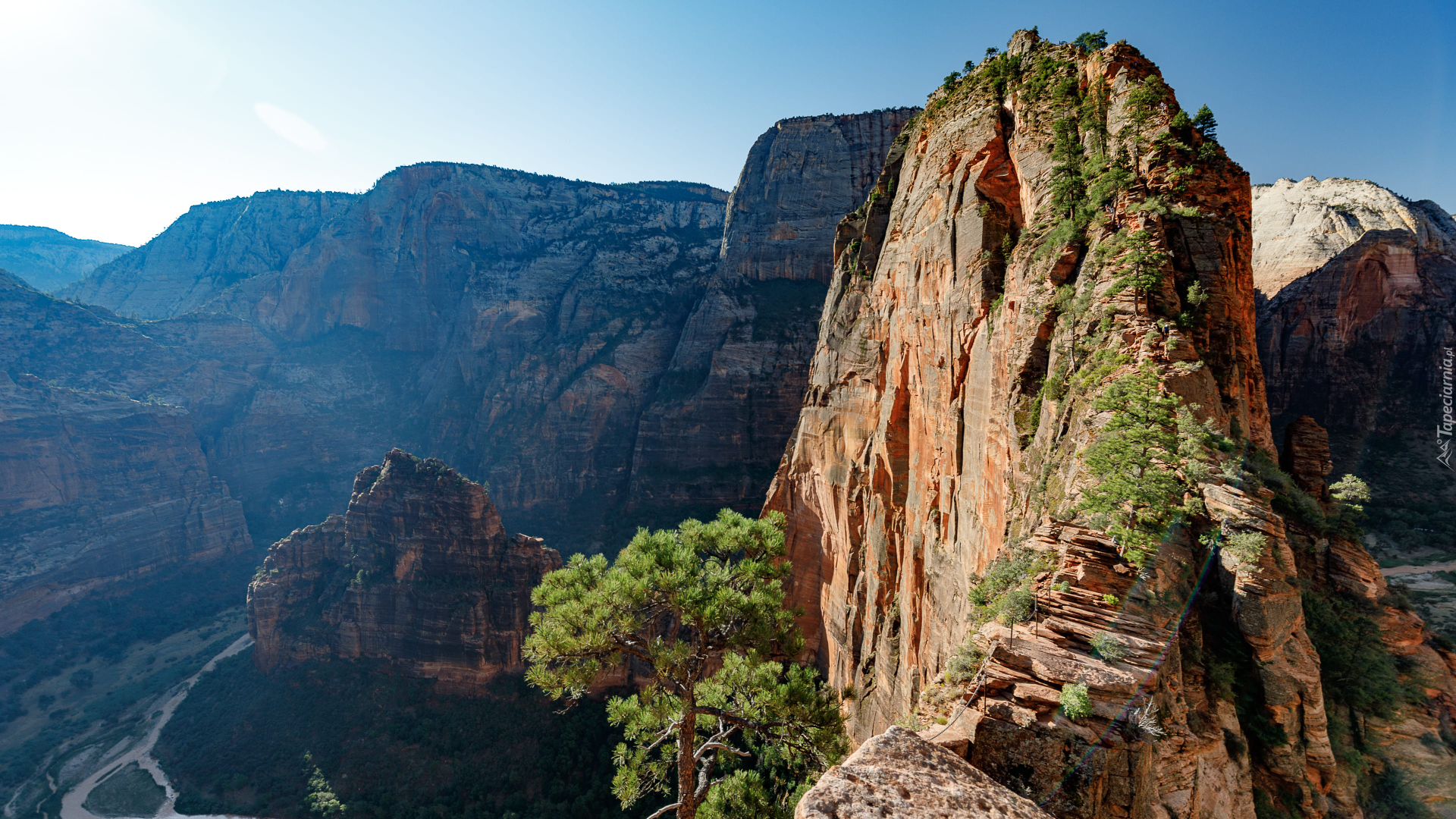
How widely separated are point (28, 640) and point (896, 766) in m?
88.1

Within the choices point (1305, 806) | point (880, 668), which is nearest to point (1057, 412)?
point (1305, 806)

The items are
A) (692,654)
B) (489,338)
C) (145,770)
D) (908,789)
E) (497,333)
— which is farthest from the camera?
(489,338)

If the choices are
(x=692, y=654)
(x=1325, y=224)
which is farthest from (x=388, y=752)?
(x=1325, y=224)

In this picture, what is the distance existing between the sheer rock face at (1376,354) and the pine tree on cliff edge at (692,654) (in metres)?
44.6

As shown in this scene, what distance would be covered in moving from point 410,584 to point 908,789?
44308 millimetres

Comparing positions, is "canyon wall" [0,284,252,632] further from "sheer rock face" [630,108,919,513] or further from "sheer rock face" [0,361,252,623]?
"sheer rock face" [630,108,919,513]

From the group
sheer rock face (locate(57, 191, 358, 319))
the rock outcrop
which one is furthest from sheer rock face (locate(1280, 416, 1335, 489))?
sheer rock face (locate(57, 191, 358, 319))

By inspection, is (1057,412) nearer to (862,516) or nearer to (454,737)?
(862,516)

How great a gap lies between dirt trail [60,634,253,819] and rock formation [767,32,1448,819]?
156 feet

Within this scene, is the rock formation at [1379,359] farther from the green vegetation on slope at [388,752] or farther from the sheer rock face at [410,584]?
the sheer rock face at [410,584]

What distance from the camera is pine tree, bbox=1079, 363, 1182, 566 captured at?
730 cm

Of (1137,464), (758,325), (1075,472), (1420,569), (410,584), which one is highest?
(758,325)

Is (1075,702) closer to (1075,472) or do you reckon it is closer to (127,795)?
(1075,472)

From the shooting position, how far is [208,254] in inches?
4737
